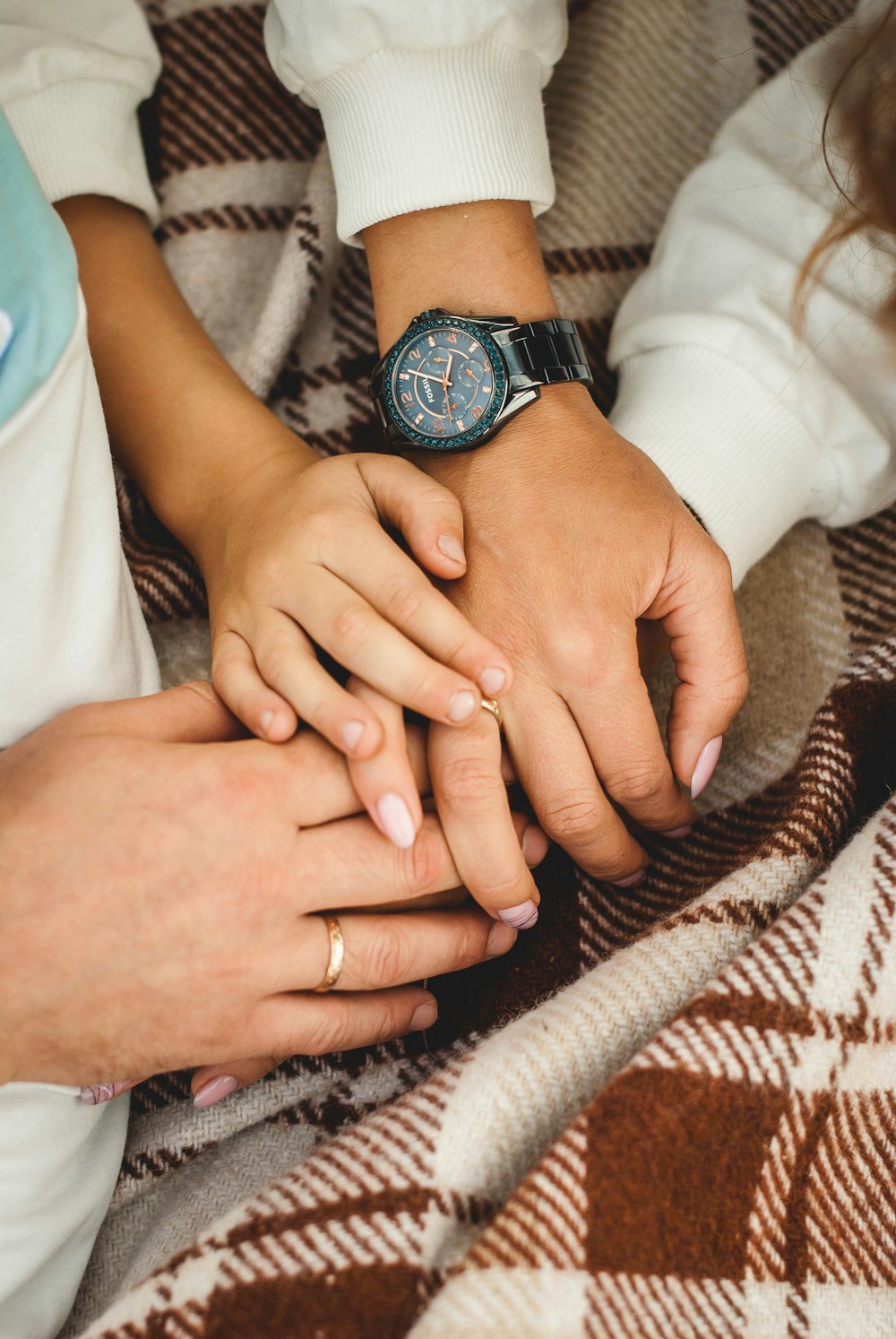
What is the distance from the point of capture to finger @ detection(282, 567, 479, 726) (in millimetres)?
622

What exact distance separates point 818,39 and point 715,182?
191 millimetres

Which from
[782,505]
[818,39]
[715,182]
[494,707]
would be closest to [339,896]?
[494,707]

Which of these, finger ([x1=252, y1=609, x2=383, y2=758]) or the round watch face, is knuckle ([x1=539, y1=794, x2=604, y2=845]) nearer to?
finger ([x1=252, y1=609, x2=383, y2=758])

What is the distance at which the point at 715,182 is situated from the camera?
34.5 inches

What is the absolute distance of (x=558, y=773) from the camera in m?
0.67

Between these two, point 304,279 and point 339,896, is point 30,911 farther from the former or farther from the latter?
point 304,279

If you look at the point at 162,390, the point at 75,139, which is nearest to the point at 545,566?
the point at 162,390

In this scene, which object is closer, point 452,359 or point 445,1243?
Answer: point 445,1243

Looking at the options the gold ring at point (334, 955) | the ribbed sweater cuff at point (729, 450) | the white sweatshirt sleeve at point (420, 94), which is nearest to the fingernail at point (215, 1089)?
the gold ring at point (334, 955)

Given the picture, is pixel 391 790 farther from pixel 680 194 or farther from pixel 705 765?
pixel 680 194

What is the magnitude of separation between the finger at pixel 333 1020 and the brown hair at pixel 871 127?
0.62m

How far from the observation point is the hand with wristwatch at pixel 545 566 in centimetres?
67

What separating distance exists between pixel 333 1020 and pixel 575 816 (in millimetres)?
210

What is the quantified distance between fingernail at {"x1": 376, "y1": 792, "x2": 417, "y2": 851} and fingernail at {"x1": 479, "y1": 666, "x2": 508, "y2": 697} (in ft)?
0.30
